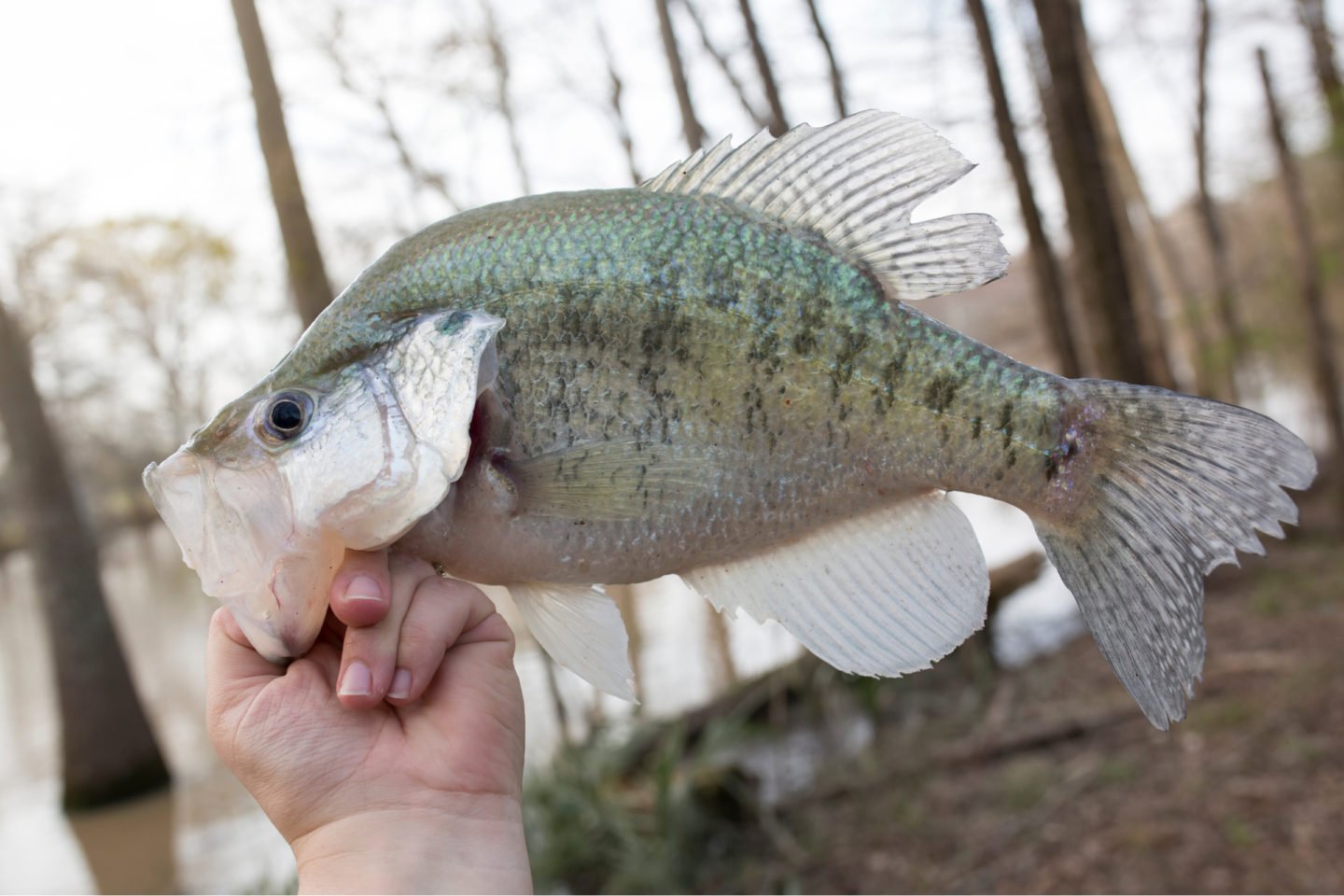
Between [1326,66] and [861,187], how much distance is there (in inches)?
598

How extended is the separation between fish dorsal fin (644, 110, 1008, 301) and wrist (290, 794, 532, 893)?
988 millimetres

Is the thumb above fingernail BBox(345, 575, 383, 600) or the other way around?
the other way around

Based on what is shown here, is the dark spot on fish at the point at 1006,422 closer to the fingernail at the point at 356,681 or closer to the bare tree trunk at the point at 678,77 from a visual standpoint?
the fingernail at the point at 356,681

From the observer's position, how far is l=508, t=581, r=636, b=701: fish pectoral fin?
1.37m

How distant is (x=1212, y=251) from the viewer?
671 inches

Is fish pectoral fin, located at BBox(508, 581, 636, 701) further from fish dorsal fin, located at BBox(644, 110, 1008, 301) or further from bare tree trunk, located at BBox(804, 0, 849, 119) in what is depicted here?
bare tree trunk, located at BBox(804, 0, 849, 119)

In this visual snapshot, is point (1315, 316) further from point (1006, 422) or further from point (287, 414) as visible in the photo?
point (287, 414)

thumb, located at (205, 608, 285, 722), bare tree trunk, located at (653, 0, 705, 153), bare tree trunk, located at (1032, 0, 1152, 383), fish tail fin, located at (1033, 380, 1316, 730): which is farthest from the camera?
bare tree trunk, located at (653, 0, 705, 153)

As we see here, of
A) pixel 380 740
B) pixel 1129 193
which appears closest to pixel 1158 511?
pixel 380 740

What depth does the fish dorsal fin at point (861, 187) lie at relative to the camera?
52.3 inches

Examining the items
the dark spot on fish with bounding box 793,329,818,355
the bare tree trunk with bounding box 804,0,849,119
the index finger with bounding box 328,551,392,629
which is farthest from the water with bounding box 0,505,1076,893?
the bare tree trunk with bounding box 804,0,849,119

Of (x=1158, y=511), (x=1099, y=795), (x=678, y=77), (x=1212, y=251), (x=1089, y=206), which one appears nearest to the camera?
(x=1158, y=511)

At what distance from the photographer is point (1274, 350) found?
61.8ft

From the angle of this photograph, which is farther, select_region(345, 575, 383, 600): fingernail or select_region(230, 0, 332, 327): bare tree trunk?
select_region(230, 0, 332, 327): bare tree trunk
